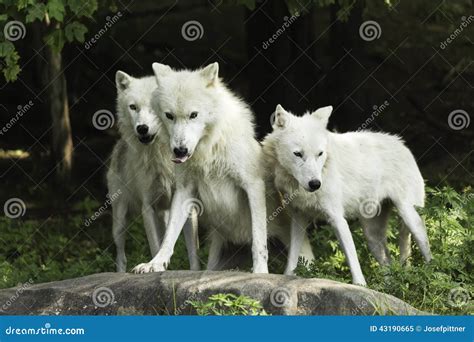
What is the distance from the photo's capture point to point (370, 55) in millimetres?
16422

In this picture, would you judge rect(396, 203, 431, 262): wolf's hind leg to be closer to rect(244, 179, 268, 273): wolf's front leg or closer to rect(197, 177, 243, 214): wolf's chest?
rect(244, 179, 268, 273): wolf's front leg

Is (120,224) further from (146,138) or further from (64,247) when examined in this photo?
(64,247)

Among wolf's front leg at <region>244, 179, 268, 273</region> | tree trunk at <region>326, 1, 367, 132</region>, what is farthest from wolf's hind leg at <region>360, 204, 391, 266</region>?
tree trunk at <region>326, 1, 367, 132</region>

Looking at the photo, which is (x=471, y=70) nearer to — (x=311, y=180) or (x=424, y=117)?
(x=424, y=117)

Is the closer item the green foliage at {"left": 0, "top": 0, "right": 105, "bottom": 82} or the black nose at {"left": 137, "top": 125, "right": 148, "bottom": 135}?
the black nose at {"left": 137, "top": 125, "right": 148, "bottom": 135}

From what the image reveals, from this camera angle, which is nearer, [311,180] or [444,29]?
[311,180]

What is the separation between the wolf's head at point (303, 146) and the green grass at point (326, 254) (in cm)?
97

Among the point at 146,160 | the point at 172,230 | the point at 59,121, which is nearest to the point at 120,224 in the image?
the point at 146,160

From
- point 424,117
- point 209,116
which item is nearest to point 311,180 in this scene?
point 209,116

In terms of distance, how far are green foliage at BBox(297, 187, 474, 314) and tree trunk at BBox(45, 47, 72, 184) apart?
5.13 meters

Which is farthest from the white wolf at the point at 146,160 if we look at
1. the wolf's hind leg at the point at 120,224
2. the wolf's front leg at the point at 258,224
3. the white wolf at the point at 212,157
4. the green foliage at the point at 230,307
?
the green foliage at the point at 230,307

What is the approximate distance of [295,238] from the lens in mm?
9539

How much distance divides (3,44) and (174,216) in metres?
2.56

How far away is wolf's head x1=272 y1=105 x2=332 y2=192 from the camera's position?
29.0 ft
